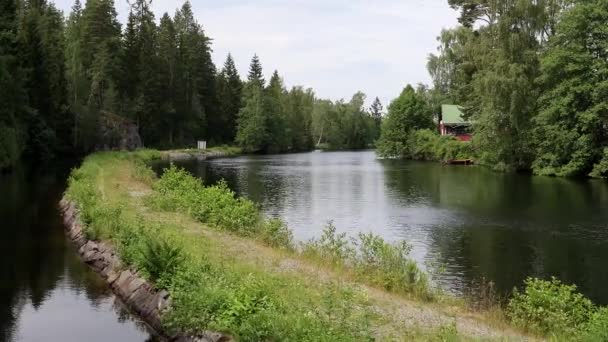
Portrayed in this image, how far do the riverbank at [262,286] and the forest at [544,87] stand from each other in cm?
4204

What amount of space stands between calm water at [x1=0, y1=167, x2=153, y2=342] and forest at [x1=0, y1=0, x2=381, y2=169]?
30.9 meters

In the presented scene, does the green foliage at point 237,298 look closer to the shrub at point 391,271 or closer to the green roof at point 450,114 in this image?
the shrub at point 391,271

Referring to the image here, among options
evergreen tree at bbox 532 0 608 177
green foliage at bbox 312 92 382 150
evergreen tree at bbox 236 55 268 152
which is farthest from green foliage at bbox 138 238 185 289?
green foliage at bbox 312 92 382 150

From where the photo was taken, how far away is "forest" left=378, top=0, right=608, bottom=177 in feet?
175

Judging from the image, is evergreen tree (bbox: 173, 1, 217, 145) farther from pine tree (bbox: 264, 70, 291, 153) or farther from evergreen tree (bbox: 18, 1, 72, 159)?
evergreen tree (bbox: 18, 1, 72, 159)

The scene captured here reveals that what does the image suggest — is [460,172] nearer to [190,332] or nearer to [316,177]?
[316,177]

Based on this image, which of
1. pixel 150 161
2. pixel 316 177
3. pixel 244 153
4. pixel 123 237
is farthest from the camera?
pixel 244 153

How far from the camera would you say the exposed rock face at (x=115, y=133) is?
254 feet

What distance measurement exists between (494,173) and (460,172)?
11.4 feet

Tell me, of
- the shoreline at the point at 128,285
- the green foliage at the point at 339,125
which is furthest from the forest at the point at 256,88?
the shoreline at the point at 128,285

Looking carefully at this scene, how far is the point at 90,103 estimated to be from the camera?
75.5 metres

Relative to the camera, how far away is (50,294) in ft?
53.4

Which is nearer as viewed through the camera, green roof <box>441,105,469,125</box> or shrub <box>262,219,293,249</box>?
shrub <box>262,219,293,249</box>

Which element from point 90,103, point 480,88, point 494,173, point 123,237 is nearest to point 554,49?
point 480,88
